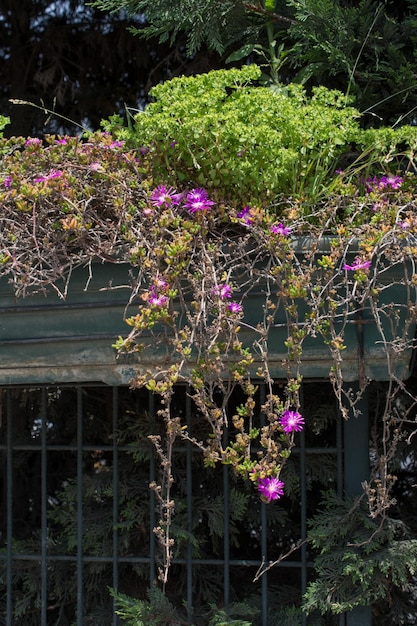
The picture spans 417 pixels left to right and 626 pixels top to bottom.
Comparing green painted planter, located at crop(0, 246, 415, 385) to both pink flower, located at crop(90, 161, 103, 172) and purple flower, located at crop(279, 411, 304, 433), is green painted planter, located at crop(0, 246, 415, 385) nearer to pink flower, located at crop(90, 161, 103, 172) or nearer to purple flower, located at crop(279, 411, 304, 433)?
purple flower, located at crop(279, 411, 304, 433)

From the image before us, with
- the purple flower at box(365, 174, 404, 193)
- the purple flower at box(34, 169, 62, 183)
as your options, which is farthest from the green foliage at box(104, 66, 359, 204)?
the purple flower at box(34, 169, 62, 183)

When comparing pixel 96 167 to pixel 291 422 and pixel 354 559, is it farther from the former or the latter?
pixel 354 559

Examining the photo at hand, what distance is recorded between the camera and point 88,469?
327cm

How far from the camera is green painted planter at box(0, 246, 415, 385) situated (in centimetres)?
197

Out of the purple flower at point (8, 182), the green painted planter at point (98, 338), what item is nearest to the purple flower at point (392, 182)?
the green painted planter at point (98, 338)

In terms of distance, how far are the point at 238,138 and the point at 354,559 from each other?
121 centimetres

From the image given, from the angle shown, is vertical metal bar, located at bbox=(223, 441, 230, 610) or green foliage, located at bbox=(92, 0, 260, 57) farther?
green foliage, located at bbox=(92, 0, 260, 57)

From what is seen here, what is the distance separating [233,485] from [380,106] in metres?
1.52

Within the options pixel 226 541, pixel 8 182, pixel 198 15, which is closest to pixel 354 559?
pixel 226 541

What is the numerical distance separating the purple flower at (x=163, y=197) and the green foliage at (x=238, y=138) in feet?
0.29

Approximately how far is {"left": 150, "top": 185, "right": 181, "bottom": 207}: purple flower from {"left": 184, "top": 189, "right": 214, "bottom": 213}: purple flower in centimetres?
3

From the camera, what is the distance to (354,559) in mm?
2076

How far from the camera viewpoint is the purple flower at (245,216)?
76.7 inches

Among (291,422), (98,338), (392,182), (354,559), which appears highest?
(392,182)
